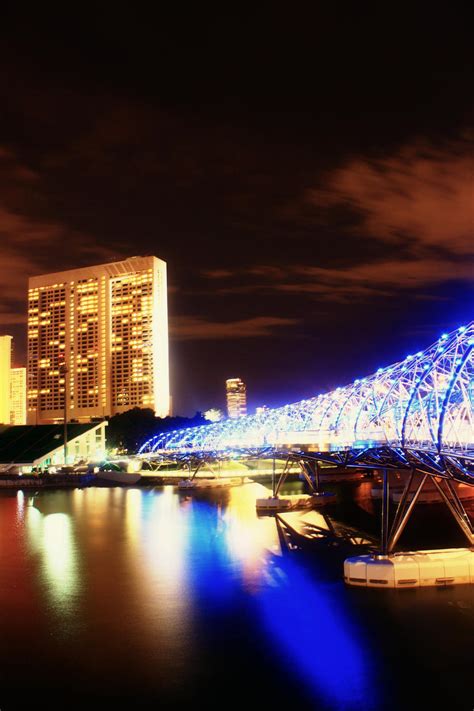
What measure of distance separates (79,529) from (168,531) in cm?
615

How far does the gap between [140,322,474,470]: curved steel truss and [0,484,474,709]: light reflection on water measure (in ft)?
19.0

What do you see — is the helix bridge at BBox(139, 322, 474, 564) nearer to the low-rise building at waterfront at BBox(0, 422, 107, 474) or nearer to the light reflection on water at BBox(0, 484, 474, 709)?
the light reflection on water at BBox(0, 484, 474, 709)

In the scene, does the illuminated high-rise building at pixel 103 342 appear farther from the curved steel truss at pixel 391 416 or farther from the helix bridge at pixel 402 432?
the helix bridge at pixel 402 432

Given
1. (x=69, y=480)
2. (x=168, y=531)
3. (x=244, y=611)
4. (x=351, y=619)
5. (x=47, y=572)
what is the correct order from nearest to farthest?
(x=351, y=619), (x=244, y=611), (x=47, y=572), (x=168, y=531), (x=69, y=480)

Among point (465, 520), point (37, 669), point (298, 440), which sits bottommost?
point (37, 669)

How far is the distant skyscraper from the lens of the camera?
169m

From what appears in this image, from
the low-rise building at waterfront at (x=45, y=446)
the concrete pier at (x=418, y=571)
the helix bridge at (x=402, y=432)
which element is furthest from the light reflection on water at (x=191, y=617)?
the low-rise building at waterfront at (x=45, y=446)

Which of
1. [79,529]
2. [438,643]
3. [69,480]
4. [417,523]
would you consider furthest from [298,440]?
[69,480]

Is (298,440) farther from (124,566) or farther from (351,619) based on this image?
(351,619)

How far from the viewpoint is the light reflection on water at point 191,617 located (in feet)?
56.9

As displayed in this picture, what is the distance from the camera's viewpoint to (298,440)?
45062 millimetres

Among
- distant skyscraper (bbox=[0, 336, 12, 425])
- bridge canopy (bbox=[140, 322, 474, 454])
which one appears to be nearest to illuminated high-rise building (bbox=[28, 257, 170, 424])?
distant skyscraper (bbox=[0, 336, 12, 425])

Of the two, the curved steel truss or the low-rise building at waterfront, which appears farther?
the low-rise building at waterfront

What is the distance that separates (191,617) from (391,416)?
21.3 metres
